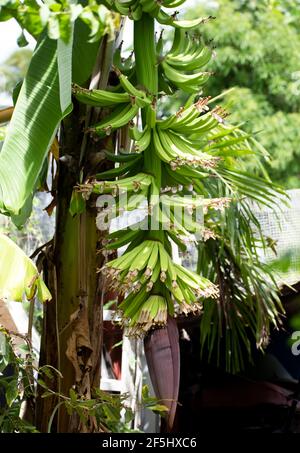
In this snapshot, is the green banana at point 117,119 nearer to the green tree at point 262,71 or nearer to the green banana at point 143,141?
the green banana at point 143,141

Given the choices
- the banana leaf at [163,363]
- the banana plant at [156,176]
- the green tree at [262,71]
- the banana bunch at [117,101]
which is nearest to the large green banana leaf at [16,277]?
the banana plant at [156,176]

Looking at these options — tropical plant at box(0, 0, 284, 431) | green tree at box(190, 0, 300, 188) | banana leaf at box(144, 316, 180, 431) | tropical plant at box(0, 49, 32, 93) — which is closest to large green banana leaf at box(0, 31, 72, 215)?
tropical plant at box(0, 0, 284, 431)

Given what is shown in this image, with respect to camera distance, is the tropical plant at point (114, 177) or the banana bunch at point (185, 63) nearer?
the tropical plant at point (114, 177)

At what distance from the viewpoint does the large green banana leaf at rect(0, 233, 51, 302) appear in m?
1.99

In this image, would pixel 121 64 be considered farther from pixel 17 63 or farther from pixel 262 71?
pixel 262 71

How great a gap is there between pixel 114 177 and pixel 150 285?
1.42 ft

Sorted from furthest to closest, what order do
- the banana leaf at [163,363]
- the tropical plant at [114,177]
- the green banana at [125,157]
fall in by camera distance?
the green banana at [125,157] < the banana leaf at [163,363] < the tropical plant at [114,177]

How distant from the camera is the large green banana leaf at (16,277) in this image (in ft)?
6.54

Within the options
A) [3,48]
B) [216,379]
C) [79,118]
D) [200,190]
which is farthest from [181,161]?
[216,379]

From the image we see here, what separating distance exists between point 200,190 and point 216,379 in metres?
1.98

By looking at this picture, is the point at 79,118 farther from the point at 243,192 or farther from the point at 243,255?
the point at 243,255

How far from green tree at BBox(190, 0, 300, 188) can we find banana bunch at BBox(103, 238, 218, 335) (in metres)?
6.32

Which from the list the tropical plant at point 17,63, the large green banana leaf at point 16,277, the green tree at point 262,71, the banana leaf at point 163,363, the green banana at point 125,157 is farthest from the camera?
the green tree at point 262,71

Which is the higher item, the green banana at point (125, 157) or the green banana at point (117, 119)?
the green banana at point (117, 119)
